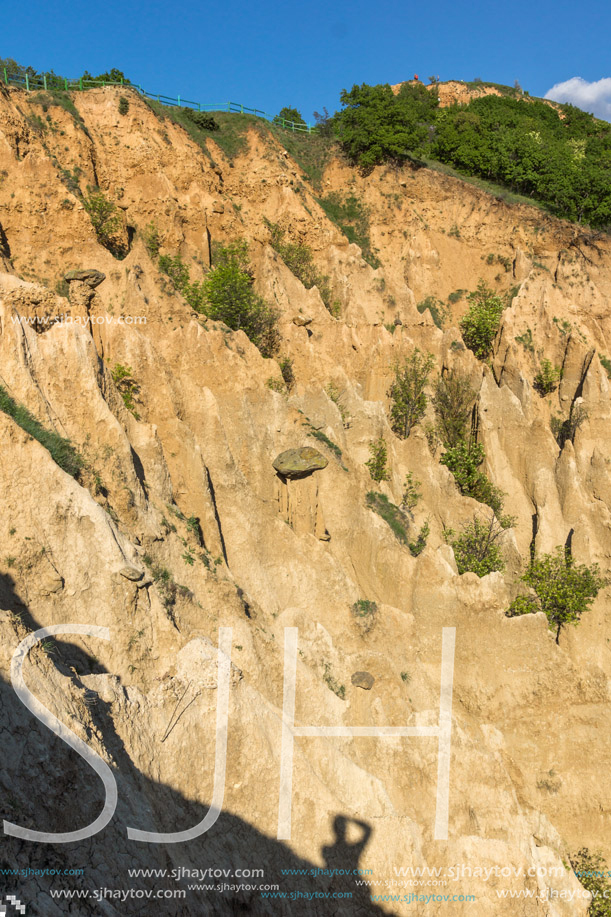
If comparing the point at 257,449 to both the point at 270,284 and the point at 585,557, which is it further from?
the point at 585,557

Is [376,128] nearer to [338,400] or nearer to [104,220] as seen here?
[104,220]

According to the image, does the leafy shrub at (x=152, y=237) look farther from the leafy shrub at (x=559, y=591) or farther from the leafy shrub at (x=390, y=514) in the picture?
the leafy shrub at (x=559, y=591)

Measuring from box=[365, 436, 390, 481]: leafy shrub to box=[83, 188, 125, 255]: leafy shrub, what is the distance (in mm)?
12096

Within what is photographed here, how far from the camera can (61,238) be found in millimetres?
21734

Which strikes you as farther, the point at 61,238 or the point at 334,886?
the point at 61,238

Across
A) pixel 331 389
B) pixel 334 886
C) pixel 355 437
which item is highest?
pixel 331 389

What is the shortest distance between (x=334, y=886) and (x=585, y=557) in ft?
49.6

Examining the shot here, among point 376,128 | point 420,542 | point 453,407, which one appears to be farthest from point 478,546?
point 376,128

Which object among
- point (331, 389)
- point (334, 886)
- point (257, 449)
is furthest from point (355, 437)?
point (334, 886)

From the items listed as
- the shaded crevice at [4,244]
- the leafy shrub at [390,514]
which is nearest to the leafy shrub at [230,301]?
the shaded crevice at [4,244]

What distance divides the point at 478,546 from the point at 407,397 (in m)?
7.50

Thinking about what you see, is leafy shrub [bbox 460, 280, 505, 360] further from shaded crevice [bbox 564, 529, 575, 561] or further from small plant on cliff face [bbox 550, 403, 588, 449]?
shaded crevice [bbox 564, 529, 575, 561]

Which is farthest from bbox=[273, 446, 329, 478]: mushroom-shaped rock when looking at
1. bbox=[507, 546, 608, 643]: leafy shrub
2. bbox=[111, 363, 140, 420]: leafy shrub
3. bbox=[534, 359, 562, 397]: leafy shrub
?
bbox=[534, 359, 562, 397]: leafy shrub

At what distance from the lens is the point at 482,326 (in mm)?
31766
